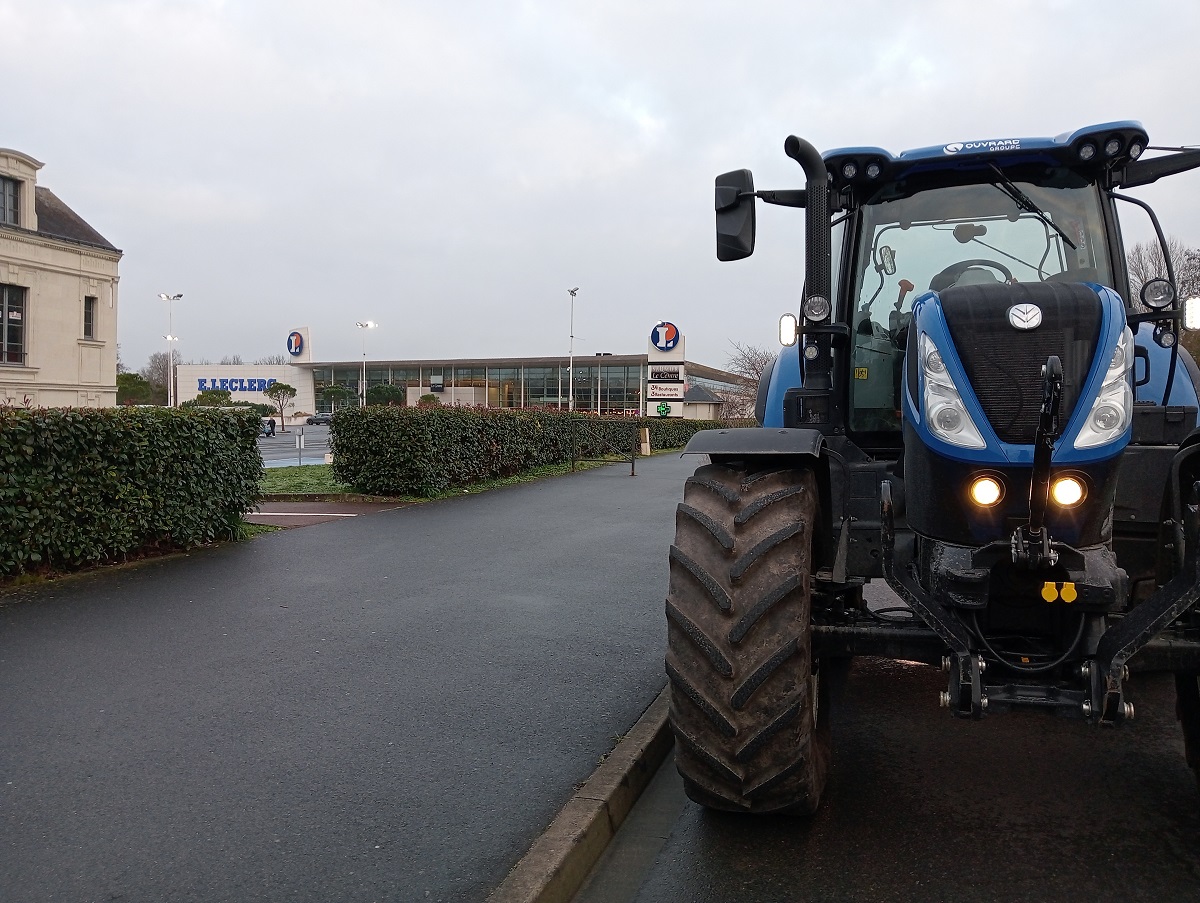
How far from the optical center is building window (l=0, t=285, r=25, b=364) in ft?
121

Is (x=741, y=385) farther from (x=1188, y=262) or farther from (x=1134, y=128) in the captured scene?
(x=1134, y=128)

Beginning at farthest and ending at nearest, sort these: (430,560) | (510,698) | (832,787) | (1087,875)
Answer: (430,560) → (510,698) → (832,787) → (1087,875)

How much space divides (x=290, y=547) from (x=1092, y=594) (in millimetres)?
8879

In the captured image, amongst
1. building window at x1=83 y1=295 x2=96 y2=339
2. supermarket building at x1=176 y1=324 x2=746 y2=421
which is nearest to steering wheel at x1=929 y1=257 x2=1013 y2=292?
building window at x1=83 y1=295 x2=96 y2=339

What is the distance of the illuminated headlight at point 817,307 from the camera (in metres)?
3.93

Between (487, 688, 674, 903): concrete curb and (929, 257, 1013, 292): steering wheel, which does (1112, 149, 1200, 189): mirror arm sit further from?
(487, 688, 674, 903): concrete curb

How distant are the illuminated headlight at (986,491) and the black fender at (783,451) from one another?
605 millimetres

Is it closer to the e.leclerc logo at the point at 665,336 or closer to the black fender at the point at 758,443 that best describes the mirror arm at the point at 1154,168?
the black fender at the point at 758,443

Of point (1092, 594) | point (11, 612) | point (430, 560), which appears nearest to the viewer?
point (1092, 594)

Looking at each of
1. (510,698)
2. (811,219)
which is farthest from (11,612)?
(811,219)

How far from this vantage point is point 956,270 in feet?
14.1

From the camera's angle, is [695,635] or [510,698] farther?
[510,698]

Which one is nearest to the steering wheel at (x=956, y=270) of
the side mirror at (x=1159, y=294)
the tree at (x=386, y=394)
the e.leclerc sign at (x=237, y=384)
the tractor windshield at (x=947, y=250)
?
the tractor windshield at (x=947, y=250)

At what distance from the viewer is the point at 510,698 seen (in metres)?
4.93
